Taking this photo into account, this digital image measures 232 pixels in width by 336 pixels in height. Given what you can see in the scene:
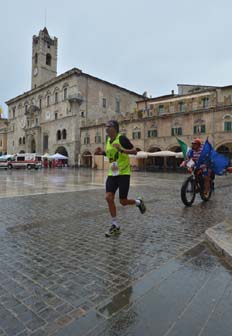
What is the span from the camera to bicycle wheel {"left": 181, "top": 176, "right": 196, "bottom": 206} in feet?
23.0

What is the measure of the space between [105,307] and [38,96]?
2413 inches

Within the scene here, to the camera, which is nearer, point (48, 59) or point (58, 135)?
point (58, 135)

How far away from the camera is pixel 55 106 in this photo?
5222 cm

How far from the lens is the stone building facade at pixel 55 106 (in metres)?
47.6

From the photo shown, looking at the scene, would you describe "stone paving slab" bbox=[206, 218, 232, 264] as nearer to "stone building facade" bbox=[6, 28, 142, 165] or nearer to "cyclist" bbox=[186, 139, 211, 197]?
"cyclist" bbox=[186, 139, 211, 197]

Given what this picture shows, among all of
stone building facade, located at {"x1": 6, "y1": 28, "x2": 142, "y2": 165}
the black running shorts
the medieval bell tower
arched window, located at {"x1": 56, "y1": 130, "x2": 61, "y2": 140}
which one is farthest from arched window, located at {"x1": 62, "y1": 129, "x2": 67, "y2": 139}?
the black running shorts

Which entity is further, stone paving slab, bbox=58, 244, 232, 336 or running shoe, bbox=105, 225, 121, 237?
running shoe, bbox=105, 225, 121, 237

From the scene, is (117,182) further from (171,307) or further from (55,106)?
(55,106)

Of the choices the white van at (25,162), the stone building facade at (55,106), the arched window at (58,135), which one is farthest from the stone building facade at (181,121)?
the arched window at (58,135)

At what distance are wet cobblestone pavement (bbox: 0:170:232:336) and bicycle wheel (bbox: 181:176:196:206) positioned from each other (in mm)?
677

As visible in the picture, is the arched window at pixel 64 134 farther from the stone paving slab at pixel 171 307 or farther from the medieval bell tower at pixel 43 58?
the stone paving slab at pixel 171 307

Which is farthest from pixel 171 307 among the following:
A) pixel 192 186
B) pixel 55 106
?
pixel 55 106

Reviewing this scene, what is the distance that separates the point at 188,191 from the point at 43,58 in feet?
209

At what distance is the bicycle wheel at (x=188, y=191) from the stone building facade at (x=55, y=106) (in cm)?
3854
